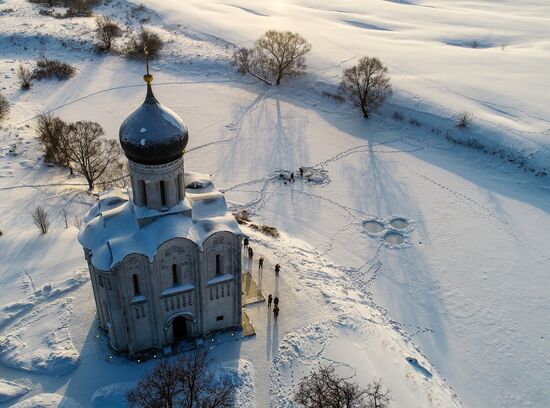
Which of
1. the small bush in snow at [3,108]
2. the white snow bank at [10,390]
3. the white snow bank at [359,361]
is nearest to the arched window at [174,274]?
the white snow bank at [359,361]

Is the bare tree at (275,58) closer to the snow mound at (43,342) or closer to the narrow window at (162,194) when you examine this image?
the narrow window at (162,194)

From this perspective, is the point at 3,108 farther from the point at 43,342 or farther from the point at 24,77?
the point at 43,342

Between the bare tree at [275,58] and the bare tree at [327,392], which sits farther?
the bare tree at [275,58]

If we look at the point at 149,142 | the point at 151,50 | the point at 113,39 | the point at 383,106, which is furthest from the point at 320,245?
the point at 113,39

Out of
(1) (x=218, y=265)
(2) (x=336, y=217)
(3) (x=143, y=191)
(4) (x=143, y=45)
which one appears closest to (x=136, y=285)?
(1) (x=218, y=265)

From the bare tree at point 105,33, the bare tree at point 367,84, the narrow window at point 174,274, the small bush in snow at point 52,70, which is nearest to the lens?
the narrow window at point 174,274

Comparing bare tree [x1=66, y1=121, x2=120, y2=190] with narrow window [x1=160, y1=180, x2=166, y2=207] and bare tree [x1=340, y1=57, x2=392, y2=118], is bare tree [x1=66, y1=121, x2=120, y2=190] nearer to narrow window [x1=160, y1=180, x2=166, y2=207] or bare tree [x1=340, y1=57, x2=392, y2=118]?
narrow window [x1=160, y1=180, x2=166, y2=207]
